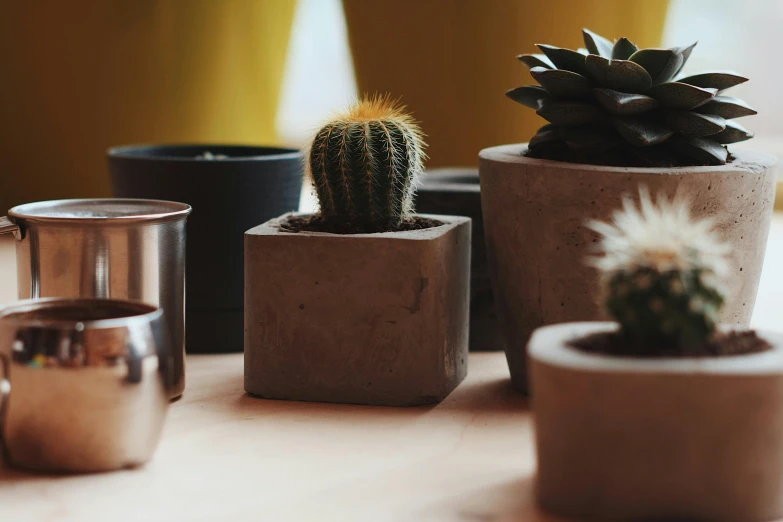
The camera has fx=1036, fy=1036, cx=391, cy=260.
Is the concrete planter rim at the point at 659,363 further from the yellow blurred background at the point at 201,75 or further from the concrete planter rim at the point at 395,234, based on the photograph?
the yellow blurred background at the point at 201,75

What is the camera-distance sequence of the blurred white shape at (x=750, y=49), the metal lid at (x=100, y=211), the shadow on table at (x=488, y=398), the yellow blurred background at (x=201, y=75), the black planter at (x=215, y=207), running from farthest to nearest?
the blurred white shape at (x=750, y=49)
the yellow blurred background at (x=201, y=75)
the black planter at (x=215, y=207)
the shadow on table at (x=488, y=398)
the metal lid at (x=100, y=211)

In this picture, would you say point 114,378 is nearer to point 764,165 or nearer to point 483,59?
point 764,165

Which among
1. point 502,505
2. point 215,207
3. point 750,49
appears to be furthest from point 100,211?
point 750,49

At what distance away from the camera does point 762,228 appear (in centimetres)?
134

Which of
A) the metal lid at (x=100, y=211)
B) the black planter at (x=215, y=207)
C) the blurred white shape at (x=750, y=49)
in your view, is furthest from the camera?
the blurred white shape at (x=750, y=49)

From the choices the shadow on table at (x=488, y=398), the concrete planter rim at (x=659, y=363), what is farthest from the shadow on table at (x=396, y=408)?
the concrete planter rim at (x=659, y=363)

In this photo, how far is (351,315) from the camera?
1318mm

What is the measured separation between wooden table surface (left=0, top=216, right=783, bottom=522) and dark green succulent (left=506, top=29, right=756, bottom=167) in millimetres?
352

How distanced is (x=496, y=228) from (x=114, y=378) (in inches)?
22.5

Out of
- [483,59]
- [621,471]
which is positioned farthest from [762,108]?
[621,471]

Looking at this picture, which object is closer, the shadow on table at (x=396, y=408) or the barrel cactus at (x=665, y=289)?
the barrel cactus at (x=665, y=289)

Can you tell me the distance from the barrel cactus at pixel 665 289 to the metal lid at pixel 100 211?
1.94 ft

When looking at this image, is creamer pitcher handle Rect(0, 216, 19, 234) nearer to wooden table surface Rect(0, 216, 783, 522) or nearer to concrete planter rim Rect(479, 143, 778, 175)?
wooden table surface Rect(0, 216, 783, 522)

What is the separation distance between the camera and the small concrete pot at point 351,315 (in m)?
1.30
